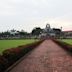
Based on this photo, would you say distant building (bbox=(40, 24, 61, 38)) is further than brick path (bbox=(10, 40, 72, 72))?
Yes

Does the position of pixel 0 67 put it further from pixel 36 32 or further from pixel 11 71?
pixel 36 32

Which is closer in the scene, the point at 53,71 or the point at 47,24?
the point at 53,71

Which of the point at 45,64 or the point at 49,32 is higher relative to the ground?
the point at 49,32

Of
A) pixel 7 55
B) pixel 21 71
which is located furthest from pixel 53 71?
pixel 7 55

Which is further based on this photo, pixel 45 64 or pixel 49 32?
pixel 49 32

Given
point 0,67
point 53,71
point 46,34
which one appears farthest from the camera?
point 46,34

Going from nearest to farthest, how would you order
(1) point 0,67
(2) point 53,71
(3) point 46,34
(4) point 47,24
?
(1) point 0,67
(2) point 53,71
(3) point 46,34
(4) point 47,24

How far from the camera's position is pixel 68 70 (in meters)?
9.39

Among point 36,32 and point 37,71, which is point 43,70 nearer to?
point 37,71

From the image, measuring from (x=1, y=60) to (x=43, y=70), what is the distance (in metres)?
2.32

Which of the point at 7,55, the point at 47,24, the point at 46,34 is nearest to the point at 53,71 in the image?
the point at 7,55

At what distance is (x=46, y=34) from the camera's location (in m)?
141

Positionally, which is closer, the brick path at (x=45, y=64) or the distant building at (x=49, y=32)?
the brick path at (x=45, y=64)

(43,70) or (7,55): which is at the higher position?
(7,55)
